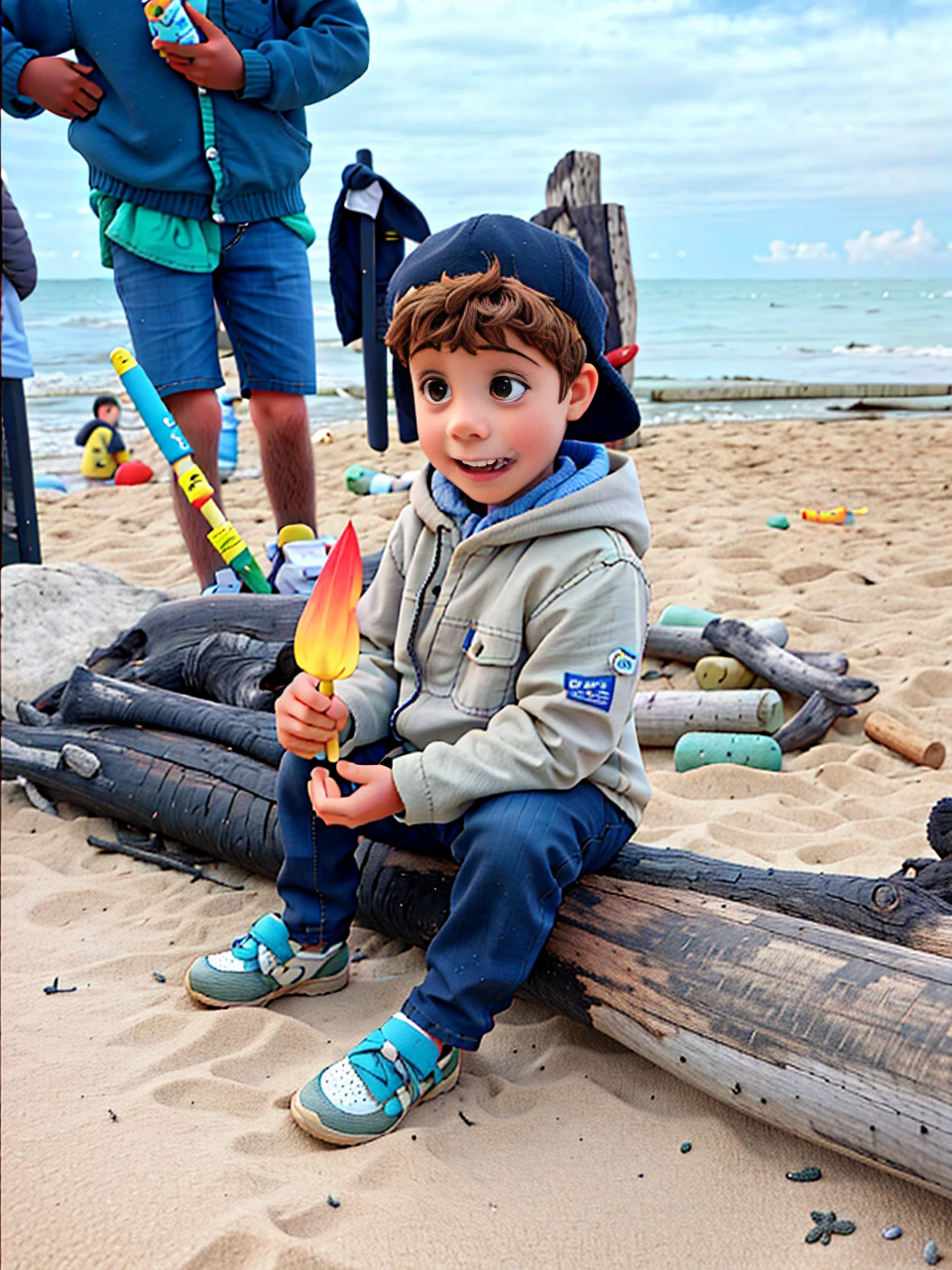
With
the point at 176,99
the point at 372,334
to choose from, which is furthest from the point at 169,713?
the point at 372,334

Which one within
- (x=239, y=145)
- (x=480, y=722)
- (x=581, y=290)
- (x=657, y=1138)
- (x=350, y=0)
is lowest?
(x=657, y=1138)

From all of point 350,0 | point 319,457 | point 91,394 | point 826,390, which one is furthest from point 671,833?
point 91,394

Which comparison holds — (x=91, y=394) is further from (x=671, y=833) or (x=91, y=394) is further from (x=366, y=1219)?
(x=366, y=1219)

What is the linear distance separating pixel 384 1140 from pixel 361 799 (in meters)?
0.47

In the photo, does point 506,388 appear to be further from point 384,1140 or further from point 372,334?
point 372,334

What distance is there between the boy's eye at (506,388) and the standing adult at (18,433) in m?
2.60

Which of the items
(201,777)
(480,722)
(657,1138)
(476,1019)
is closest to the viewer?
(657,1138)

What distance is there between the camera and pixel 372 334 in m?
4.88

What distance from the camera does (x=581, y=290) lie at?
5.89 feet

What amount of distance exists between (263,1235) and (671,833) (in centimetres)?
141

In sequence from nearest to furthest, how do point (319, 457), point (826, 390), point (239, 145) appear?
point (239, 145) → point (319, 457) → point (826, 390)

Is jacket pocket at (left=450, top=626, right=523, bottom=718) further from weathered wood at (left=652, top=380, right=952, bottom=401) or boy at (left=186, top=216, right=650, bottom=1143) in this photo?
weathered wood at (left=652, top=380, right=952, bottom=401)

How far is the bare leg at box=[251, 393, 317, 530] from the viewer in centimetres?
368

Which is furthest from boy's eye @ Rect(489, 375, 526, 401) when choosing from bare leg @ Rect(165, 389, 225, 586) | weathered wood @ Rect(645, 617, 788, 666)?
bare leg @ Rect(165, 389, 225, 586)
